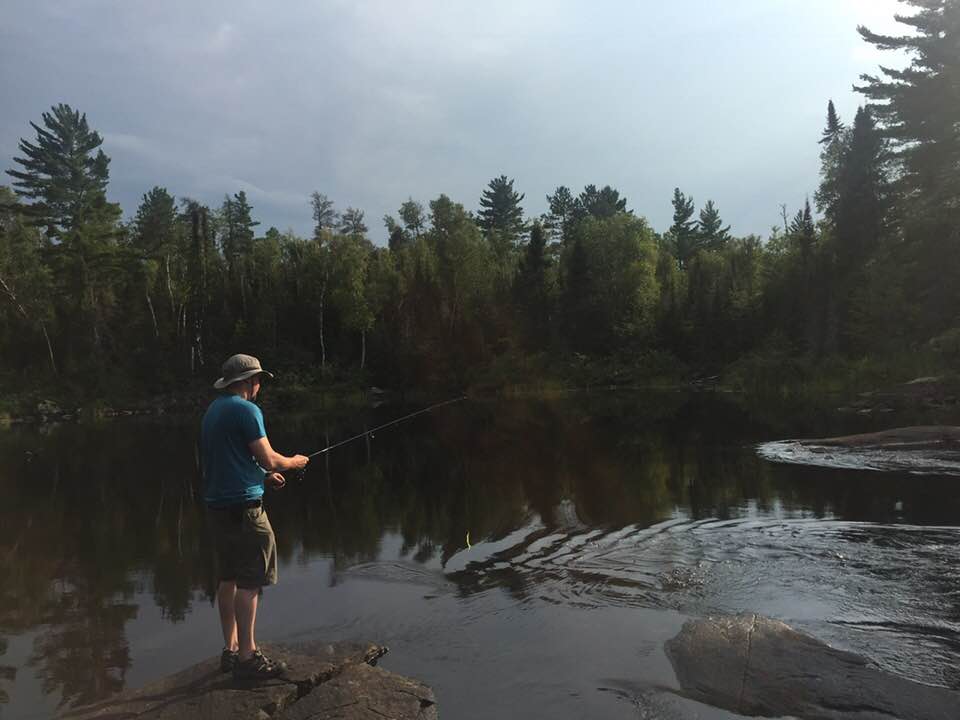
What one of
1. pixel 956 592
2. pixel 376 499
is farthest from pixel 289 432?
pixel 956 592

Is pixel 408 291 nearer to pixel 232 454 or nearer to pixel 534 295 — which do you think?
pixel 534 295

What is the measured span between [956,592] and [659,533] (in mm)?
3295

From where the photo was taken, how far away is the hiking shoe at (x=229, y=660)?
4922 mm

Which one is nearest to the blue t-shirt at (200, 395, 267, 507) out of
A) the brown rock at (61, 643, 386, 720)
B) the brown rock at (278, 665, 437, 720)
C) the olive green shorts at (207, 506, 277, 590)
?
the olive green shorts at (207, 506, 277, 590)

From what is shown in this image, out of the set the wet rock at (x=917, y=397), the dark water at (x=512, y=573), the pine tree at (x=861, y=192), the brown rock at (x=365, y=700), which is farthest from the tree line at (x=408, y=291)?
the brown rock at (x=365, y=700)

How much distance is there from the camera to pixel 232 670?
16.1 feet

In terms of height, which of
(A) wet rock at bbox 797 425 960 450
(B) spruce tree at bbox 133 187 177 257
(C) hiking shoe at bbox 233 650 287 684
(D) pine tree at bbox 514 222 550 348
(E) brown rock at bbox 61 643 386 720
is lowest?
(E) brown rock at bbox 61 643 386 720

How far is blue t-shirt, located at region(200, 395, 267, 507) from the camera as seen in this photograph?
16.1ft

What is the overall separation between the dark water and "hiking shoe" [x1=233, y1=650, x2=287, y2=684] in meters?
0.93

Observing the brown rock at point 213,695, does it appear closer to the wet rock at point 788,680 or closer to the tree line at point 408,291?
the wet rock at point 788,680

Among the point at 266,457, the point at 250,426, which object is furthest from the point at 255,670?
the point at 250,426

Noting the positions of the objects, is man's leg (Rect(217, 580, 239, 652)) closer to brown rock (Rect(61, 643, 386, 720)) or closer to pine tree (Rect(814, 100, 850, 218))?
brown rock (Rect(61, 643, 386, 720))

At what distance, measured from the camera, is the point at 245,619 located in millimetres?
4863

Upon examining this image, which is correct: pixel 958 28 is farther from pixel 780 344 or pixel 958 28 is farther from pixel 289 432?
pixel 289 432
